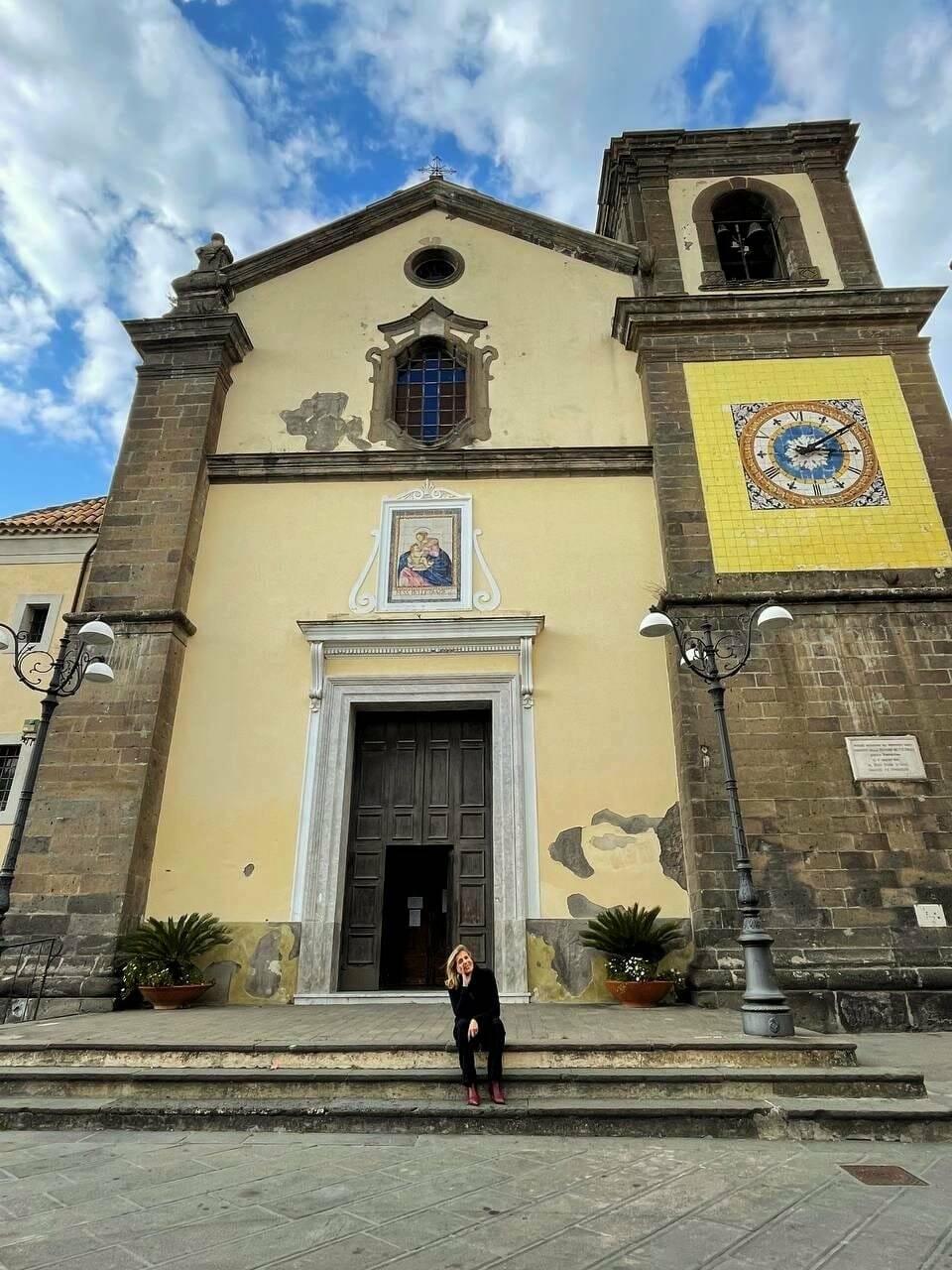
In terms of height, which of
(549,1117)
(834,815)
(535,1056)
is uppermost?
(834,815)

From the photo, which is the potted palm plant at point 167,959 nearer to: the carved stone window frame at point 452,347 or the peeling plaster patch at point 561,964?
the peeling plaster patch at point 561,964

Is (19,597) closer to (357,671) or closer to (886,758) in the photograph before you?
(357,671)

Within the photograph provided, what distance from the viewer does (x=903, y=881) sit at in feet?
28.8

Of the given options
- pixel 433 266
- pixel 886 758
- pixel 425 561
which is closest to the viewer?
pixel 886 758

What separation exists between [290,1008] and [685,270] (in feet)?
42.7

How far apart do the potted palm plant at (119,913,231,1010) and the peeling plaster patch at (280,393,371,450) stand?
736 centimetres

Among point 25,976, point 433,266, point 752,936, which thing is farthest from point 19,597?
point 752,936

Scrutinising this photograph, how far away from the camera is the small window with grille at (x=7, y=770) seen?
1227 cm

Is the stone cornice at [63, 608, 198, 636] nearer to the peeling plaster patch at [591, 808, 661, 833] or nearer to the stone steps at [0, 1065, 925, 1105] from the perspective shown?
the stone steps at [0, 1065, 925, 1105]

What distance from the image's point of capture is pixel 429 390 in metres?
13.2

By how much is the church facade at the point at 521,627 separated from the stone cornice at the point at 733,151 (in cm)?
114

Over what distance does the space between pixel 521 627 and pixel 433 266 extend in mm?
8079

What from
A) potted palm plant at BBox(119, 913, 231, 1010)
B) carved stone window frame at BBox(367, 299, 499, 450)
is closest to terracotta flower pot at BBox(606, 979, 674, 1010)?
potted palm plant at BBox(119, 913, 231, 1010)

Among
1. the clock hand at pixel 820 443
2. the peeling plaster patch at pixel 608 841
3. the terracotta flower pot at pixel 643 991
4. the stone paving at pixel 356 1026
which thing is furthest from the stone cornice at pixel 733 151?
the stone paving at pixel 356 1026
